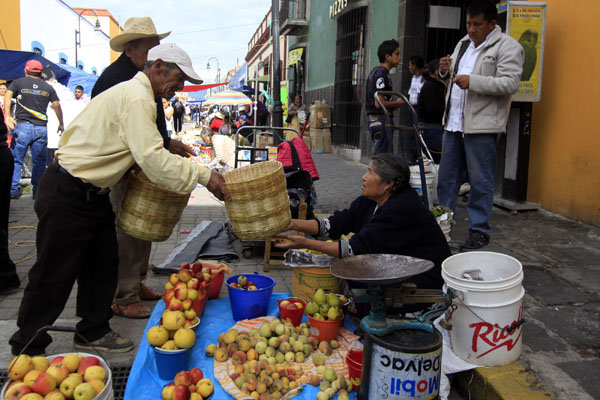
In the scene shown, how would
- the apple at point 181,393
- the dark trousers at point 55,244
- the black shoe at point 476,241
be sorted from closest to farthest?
the apple at point 181,393 < the dark trousers at point 55,244 < the black shoe at point 476,241

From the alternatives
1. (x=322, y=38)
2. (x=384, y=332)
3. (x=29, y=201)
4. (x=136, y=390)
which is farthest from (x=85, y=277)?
(x=322, y=38)

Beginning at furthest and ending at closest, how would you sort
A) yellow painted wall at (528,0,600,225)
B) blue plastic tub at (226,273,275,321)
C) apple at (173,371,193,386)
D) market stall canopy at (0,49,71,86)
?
market stall canopy at (0,49,71,86) < yellow painted wall at (528,0,600,225) < blue plastic tub at (226,273,275,321) < apple at (173,371,193,386)

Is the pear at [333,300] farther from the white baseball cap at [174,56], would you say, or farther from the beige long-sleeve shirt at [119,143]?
the white baseball cap at [174,56]

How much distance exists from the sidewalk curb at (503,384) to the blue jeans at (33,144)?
7403mm

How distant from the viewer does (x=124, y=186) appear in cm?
362

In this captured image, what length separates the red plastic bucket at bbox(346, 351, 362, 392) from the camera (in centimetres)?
275

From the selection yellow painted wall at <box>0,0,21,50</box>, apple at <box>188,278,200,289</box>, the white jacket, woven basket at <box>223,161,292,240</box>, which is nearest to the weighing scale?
woven basket at <box>223,161,292,240</box>

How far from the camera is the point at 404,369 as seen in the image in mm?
2320

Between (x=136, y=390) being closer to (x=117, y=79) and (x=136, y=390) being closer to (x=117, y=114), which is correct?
(x=117, y=114)

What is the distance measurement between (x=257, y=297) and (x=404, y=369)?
1.41 metres

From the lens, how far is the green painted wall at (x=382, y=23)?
33.4ft

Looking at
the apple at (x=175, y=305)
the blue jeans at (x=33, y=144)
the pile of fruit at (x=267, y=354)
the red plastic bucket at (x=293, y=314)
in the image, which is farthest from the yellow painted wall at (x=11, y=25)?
the pile of fruit at (x=267, y=354)

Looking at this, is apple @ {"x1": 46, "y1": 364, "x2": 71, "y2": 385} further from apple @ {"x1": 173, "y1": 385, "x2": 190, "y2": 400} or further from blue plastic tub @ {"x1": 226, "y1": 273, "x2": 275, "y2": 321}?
blue plastic tub @ {"x1": 226, "y1": 273, "x2": 275, "y2": 321}

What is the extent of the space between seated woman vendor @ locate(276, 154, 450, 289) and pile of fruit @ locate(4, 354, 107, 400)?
1397mm
